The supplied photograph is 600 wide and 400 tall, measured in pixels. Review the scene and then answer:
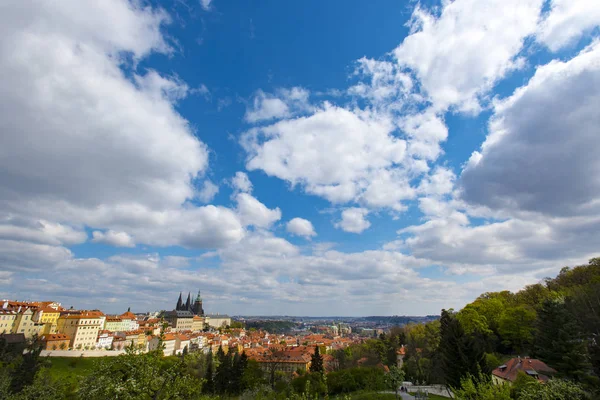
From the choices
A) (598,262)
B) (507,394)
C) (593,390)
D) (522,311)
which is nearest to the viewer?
(507,394)

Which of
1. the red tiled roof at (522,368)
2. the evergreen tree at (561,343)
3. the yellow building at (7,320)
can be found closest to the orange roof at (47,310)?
the yellow building at (7,320)

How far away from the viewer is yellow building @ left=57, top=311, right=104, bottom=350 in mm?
97875

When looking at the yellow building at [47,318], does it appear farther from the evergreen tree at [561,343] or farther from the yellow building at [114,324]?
the evergreen tree at [561,343]

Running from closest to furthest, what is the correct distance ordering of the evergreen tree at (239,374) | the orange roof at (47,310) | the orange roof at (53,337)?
the evergreen tree at (239,374) → the orange roof at (53,337) → the orange roof at (47,310)

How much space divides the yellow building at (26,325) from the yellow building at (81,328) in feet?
19.0

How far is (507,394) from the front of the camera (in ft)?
57.7

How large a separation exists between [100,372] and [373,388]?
50327mm

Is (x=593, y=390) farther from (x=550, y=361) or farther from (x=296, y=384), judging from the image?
(x=296, y=384)

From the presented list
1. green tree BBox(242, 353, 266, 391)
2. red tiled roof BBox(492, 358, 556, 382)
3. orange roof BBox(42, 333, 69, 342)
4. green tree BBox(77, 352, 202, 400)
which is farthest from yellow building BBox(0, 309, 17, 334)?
red tiled roof BBox(492, 358, 556, 382)

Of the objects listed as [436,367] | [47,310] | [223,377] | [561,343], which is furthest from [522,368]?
[47,310]

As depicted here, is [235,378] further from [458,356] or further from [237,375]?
[458,356]

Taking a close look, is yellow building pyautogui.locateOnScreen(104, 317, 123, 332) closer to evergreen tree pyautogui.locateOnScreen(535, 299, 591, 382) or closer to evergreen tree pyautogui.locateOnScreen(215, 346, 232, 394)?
evergreen tree pyautogui.locateOnScreen(215, 346, 232, 394)

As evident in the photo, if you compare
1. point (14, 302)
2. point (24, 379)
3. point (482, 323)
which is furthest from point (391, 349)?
point (14, 302)

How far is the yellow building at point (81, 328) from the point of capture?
97.9 metres
